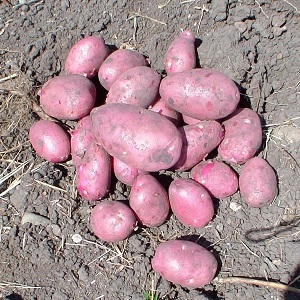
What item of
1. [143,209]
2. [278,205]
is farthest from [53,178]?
[278,205]

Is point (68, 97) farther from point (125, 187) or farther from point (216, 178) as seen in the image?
point (216, 178)

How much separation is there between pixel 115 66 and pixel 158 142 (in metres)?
0.57

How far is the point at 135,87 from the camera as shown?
211cm

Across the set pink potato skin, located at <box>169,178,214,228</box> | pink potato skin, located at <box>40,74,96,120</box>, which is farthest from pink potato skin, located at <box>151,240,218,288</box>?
pink potato skin, located at <box>40,74,96,120</box>

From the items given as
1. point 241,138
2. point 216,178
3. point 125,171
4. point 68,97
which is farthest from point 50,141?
point 241,138

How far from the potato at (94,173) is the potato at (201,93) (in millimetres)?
425

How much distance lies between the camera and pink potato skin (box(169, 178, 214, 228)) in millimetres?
2045

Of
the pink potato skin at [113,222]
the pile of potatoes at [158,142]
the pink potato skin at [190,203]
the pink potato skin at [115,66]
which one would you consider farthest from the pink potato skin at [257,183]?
the pink potato skin at [115,66]

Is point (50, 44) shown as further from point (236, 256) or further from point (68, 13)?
point (236, 256)

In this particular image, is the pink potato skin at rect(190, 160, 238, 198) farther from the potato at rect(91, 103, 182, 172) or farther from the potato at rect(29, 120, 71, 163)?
the potato at rect(29, 120, 71, 163)

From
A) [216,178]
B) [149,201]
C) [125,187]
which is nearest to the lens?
[149,201]

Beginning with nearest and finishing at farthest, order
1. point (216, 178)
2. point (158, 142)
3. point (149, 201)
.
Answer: point (158, 142)
point (149, 201)
point (216, 178)

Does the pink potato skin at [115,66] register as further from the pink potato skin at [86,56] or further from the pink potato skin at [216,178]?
the pink potato skin at [216,178]

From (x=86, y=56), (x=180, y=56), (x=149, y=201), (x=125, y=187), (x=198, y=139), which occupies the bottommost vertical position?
(x=125, y=187)
